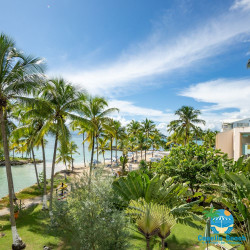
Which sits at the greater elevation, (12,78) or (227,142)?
(12,78)

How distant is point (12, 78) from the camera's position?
364 inches

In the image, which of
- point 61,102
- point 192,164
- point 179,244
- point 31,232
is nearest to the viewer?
point 179,244

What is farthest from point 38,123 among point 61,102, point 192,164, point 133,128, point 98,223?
point 133,128

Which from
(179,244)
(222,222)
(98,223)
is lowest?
(179,244)

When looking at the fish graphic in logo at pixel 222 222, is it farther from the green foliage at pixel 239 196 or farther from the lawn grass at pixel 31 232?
the lawn grass at pixel 31 232

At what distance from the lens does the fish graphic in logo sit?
9367mm

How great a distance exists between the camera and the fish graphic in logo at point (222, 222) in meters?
9.37

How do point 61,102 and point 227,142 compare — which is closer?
point 61,102

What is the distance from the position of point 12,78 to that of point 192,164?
13138 millimetres

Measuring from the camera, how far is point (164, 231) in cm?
664

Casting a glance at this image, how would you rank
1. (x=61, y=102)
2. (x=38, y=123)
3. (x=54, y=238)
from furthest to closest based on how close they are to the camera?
1. (x=38, y=123)
2. (x=61, y=102)
3. (x=54, y=238)

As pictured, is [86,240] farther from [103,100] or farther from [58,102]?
[103,100]

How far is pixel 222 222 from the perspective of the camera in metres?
9.66

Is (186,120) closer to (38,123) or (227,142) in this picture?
(227,142)
